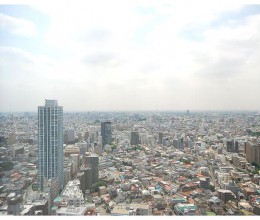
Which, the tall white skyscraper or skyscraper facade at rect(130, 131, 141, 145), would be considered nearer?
the tall white skyscraper

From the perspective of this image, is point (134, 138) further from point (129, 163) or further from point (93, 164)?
point (93, 164)

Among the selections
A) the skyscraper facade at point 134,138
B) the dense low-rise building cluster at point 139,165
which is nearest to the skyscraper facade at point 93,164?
the dense low-rise building cluster at point 139,165

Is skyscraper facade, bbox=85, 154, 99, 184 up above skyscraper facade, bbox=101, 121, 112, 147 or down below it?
below

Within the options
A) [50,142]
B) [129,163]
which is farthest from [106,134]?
[50,142]

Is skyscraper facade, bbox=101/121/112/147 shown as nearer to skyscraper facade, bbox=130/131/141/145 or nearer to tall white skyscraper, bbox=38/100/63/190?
skyscraper facade, bbox=130/131/141/145

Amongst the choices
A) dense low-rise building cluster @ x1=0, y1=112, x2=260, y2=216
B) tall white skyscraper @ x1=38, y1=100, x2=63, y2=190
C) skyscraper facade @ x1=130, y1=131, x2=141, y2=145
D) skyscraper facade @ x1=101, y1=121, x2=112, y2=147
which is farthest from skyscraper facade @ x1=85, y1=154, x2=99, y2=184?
skyscraper facade @ x1=130, y1=131, x2=141, y2=145

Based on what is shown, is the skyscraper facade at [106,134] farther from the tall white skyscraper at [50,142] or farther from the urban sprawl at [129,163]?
the tall white skyscraper at [50,142]

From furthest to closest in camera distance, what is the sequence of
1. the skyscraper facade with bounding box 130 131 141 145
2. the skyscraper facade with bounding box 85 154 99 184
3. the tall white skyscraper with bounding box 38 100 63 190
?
the skyscraper facade with bounding box 130 131 141 145 → the skyscraper facade with bounding box 85 154 99 184 → the tall white skyscraper with bounding box 38 100 63 190

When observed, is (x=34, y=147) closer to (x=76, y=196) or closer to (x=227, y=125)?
(x=76, y=196)
